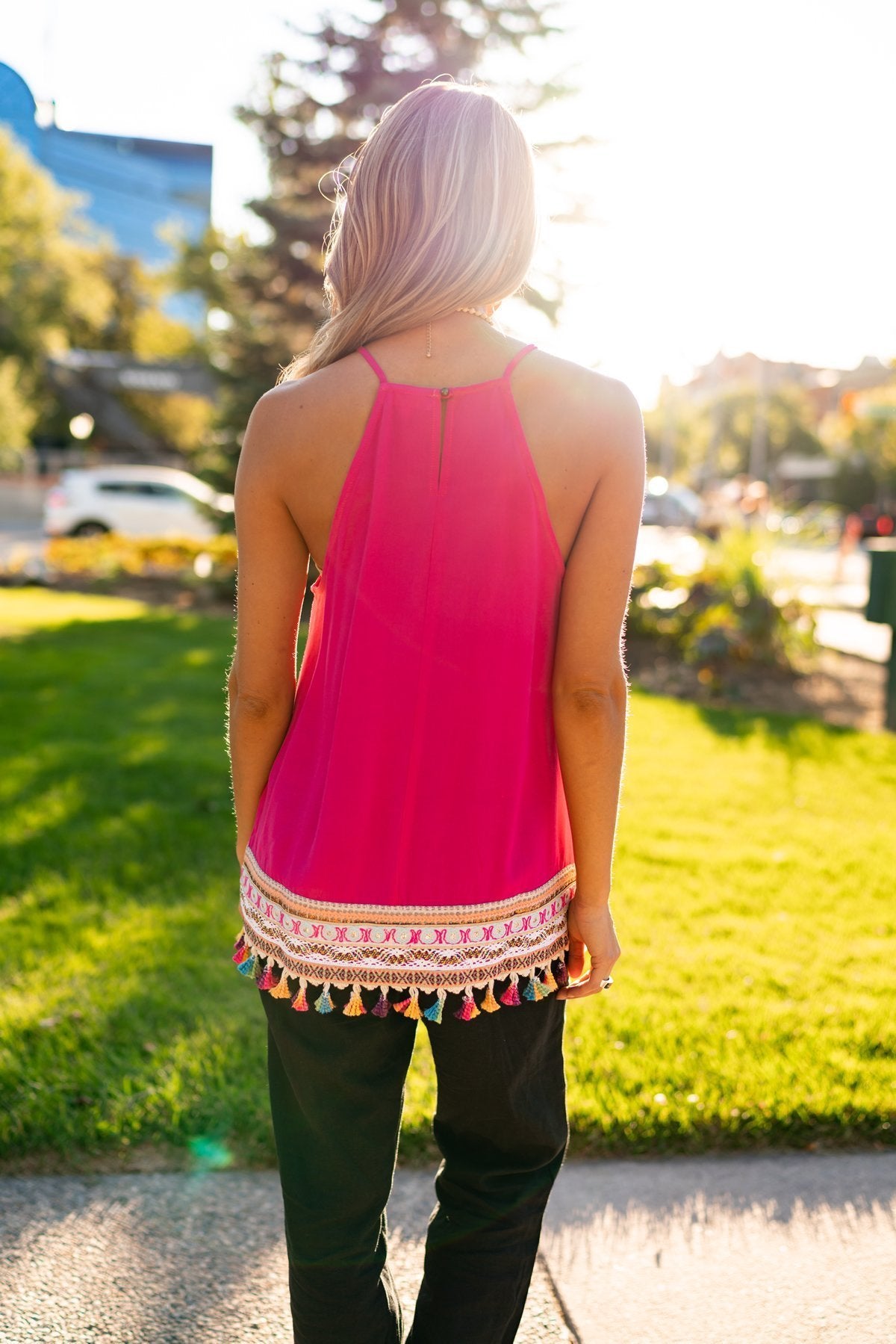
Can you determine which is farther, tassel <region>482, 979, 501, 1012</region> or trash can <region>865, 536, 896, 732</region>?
trash can <region>865, 536, 896, 732</region>

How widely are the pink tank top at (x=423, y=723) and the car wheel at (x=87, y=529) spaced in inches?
855

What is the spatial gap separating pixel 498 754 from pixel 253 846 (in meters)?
0.40

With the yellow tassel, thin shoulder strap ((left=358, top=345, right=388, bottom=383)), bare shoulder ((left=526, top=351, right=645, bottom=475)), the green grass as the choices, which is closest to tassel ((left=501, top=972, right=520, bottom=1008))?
the yellow tassel

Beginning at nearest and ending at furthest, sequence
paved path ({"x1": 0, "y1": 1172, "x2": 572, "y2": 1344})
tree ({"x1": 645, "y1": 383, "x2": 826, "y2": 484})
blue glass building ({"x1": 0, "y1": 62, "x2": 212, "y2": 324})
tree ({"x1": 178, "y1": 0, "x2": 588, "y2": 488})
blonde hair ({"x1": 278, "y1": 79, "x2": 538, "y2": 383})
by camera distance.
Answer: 1. blonde hair ({"x1": 278, "y1": 79, "x2": 538, "y2": 383})
2. paved path ({"x1": 0, "y1": 1172, "x2": 572, "y2": 1344})
3. tree ({"x1": 178, "y1": 0, "x2": 588, "y2": 488})
4. blue glass building ({"x1": 0, "y1": 62, "x2": 212, "y2": 324})
5. tree ({"x1": 645, "y1": 383, "x2": 826, "y2": 484})

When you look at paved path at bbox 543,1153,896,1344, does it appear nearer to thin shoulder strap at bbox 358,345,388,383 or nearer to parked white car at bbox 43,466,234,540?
thin shoulder strap at bbox 358,345,388,383

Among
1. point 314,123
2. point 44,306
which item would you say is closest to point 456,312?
point 314,123

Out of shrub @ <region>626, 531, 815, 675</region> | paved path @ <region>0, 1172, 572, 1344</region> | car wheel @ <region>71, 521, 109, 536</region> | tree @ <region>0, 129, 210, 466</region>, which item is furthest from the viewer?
tree @ <region>0, 129, 210, 466</region>

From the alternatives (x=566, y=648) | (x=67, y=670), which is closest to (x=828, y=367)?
(x=67, y=670)

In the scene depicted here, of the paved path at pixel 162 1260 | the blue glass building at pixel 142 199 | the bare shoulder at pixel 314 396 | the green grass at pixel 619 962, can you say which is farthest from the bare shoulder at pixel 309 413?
the blue glass building at pixel 142 199

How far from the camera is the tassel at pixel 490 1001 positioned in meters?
1.55

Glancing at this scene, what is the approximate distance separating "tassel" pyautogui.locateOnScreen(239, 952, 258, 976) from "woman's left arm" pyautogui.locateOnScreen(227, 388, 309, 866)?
8.9 inches

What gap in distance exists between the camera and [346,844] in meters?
1.53

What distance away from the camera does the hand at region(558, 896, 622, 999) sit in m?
1.68

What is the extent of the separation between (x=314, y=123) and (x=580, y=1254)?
12.1 metres
